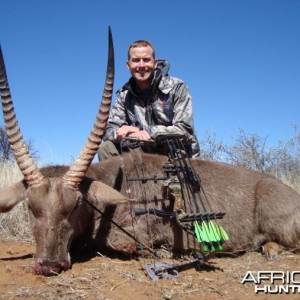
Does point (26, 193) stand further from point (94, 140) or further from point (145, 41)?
point (145, 41)

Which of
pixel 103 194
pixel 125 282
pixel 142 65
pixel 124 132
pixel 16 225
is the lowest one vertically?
pixel 125 282

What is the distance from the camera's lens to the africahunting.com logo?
12.6 feet

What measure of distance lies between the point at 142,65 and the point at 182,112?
3.20 ft

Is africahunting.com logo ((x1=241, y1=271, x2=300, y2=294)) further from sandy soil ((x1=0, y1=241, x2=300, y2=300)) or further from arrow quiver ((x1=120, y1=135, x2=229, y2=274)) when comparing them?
arrow quiver ((x1=120, y1=135, x2=229, y2=274))

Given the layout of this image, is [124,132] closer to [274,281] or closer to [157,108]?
[157,108]

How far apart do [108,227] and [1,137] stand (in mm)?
17732

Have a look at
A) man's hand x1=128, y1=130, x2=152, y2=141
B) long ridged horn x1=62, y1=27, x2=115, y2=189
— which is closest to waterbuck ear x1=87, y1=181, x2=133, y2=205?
long ridged horn x1=62, y1=27, x2=115, y2=189

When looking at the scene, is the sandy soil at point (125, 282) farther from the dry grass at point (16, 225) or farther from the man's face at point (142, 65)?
the man's face at point (142, 65)

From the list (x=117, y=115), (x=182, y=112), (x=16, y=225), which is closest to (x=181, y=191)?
(x=182, y=112)

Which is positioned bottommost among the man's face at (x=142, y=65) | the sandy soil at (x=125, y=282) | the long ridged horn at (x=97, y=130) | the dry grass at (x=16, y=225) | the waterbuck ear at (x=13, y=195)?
the sandy soil at (x=125, y=282)

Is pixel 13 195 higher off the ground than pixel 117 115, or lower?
lower

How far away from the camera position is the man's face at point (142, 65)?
698 cm

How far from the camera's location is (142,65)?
696cm

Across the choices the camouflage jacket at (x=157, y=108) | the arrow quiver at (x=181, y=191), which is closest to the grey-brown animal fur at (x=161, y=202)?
the arrow quiver at (x=181, y=191)
